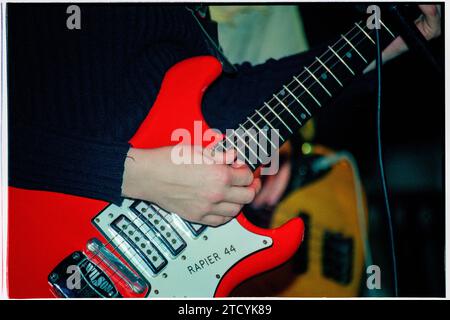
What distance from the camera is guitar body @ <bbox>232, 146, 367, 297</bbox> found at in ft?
3.22

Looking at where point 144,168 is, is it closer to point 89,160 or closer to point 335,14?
point 89,160

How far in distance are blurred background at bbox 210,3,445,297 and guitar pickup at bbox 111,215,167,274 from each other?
0.55 meters

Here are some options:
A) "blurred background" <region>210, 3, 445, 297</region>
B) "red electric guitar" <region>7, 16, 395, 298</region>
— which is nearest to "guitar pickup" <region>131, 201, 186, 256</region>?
"red electric guitar" <region>7, 16, 395, 298</region>

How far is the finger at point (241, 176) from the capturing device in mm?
690

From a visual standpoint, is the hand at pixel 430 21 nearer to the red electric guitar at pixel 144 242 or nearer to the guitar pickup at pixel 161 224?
the red electric guitar at pixel 144 242

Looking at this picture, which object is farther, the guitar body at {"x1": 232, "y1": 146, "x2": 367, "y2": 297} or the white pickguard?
the guitar body at {"x1": 232, "y1": 146, "x2": 367, "y2": 297}

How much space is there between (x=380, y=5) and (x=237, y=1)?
0.25 meters

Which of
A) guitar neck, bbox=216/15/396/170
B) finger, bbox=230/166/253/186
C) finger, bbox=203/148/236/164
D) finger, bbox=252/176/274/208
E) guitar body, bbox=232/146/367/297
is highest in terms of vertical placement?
guitar neck, bbox=216/15/396/170

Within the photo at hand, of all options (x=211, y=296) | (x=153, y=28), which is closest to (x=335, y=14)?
(x=153, y=28)

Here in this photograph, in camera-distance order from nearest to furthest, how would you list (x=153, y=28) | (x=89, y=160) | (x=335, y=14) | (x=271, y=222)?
(x=89, y=160) → (x=153, y=28) → (x=271, y=222) → (x=335, y=14)

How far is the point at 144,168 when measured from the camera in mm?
688

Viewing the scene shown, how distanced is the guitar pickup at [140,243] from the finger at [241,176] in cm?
17

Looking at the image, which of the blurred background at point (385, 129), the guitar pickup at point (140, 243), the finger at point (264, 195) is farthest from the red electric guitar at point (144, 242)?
the blurred background at point (385, 129)

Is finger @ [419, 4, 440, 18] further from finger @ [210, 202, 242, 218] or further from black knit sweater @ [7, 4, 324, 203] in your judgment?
finger @ [210, 202, 242, 218]
